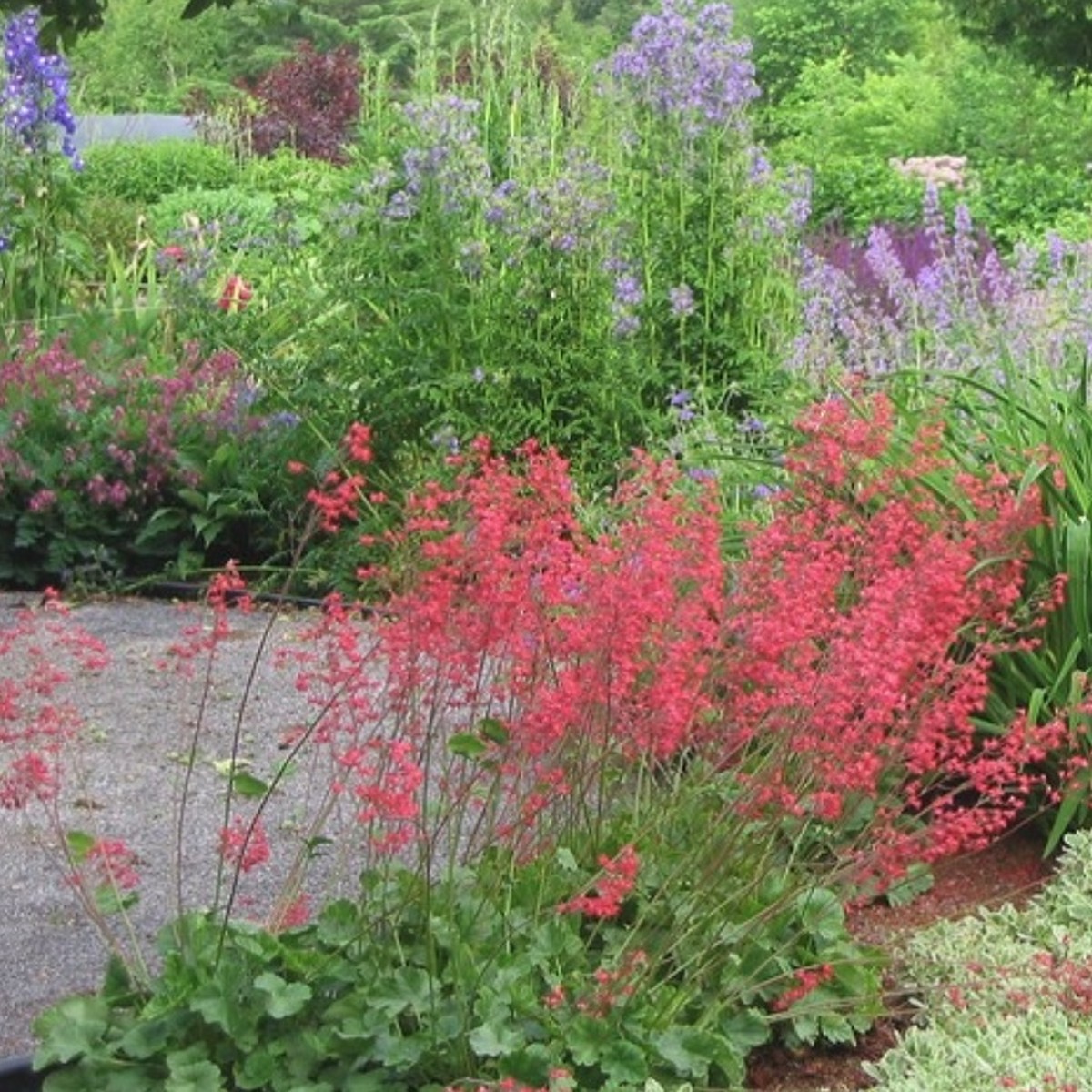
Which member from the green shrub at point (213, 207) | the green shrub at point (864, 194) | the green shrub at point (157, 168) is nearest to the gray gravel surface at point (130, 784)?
the green shrub at point (213, 207)

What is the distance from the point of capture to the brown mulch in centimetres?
353

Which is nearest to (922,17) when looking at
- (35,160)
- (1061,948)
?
(35,160)

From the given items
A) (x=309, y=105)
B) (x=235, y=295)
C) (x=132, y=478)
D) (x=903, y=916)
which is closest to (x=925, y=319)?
(x=132, y=478)

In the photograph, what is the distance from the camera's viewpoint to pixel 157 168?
23.0 meters

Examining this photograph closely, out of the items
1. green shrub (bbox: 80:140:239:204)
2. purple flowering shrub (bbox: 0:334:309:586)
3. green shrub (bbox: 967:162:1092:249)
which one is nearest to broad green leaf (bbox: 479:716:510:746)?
purple flowering shrub (bbox: 0:334:309:586)

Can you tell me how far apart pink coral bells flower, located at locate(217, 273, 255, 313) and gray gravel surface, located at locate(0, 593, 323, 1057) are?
6.42ft

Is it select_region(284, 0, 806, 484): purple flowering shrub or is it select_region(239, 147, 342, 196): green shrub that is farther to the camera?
select_region(239, 147, 342, 196): green shrub

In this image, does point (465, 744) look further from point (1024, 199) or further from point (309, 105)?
point (309, 105)

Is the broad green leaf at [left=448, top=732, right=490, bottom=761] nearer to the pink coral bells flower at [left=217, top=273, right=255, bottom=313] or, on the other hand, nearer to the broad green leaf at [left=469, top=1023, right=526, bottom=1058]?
the broad green leaf at [left=469, top=1023, right=526, bottom=1058]

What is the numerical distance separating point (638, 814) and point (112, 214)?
12506 mm

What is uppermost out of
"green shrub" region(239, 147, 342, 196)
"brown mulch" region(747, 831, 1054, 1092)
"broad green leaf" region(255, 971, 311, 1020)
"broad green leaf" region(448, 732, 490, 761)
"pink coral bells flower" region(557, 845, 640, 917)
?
"broad green leaf" region(448, 732, 490, 761)

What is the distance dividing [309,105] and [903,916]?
23.5 m

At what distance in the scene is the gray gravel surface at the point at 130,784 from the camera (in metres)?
4.00

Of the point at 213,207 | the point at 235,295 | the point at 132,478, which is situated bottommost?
the point at 213,207
